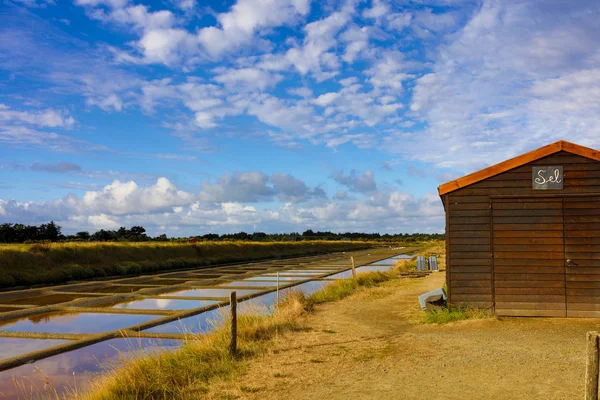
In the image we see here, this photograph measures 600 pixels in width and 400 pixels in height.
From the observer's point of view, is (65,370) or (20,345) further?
(20,345)

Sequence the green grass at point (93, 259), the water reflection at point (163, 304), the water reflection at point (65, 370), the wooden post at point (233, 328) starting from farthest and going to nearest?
the green grass at point (93, 259)
the water reflection at point (163, 304)
the wooden post at point (233, 328)
the water reflection at point (65, 370)

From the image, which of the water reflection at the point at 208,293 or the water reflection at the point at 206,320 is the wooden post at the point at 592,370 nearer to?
the water reflection at the point at 206,320

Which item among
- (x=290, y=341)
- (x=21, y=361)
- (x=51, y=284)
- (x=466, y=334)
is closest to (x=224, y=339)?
(x=290, y=341)

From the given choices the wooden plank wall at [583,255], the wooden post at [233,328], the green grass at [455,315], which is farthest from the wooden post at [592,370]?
the wooden plank wall at [583,255]

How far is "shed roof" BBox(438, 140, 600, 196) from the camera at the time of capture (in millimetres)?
11773

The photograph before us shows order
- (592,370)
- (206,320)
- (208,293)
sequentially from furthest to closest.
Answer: (208,293)
(206,320)
(592,370)

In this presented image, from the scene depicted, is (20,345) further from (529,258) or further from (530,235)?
(530,235)

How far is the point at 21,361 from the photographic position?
9.26 metres

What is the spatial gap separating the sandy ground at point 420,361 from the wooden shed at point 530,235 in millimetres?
653

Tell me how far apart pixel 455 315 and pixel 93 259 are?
25.5 meters

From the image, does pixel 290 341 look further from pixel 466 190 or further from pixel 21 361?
pixel 466 190

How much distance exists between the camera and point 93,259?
3094 centimetres

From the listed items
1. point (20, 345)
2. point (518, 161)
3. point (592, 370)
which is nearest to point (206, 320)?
point (20, 345)

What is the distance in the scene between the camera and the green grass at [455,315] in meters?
11.7
